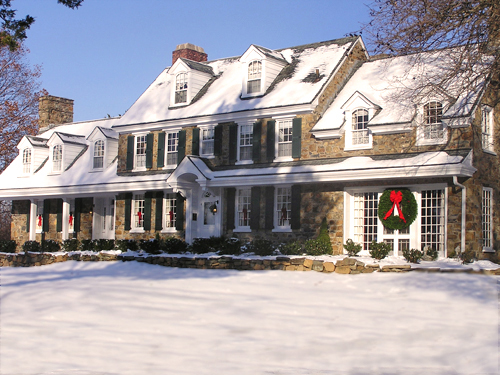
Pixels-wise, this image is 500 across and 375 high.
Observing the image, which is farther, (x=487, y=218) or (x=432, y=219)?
(x=487, y=218)

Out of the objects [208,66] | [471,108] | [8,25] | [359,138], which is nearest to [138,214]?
[208,66]

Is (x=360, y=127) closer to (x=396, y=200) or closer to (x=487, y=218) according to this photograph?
(x=396, y=200)

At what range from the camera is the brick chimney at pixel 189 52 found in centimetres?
3075

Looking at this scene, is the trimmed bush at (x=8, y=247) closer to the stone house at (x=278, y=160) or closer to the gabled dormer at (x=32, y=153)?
the stone house at (x=278, y=160)

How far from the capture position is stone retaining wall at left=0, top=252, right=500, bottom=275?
17141 millimetres

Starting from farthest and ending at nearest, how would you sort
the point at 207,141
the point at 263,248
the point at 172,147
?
the point at 172,147 → the point at 207,141 → the point at 263,248

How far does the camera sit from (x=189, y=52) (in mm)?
30781

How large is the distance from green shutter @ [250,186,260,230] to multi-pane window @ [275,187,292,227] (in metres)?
0.73

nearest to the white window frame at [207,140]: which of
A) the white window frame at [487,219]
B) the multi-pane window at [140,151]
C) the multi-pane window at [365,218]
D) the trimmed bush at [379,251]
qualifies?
the multi-pane window at [140,151]

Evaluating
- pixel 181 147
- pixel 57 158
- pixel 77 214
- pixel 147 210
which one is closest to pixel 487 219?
pixel 181 147

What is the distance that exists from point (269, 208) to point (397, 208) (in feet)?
16.3

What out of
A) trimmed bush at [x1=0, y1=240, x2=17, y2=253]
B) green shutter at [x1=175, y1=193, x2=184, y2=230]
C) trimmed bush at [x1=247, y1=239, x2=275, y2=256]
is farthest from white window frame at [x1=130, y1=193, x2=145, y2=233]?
trimmed bush at [x1=247, y1=239, x2=275, y2=256]

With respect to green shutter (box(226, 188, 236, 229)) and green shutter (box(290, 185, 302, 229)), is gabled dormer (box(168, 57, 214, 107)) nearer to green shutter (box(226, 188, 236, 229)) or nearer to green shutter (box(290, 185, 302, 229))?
green shutter (box(226, 188, 236, 229))

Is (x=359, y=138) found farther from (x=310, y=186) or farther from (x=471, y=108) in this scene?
(x=471, y=108)
